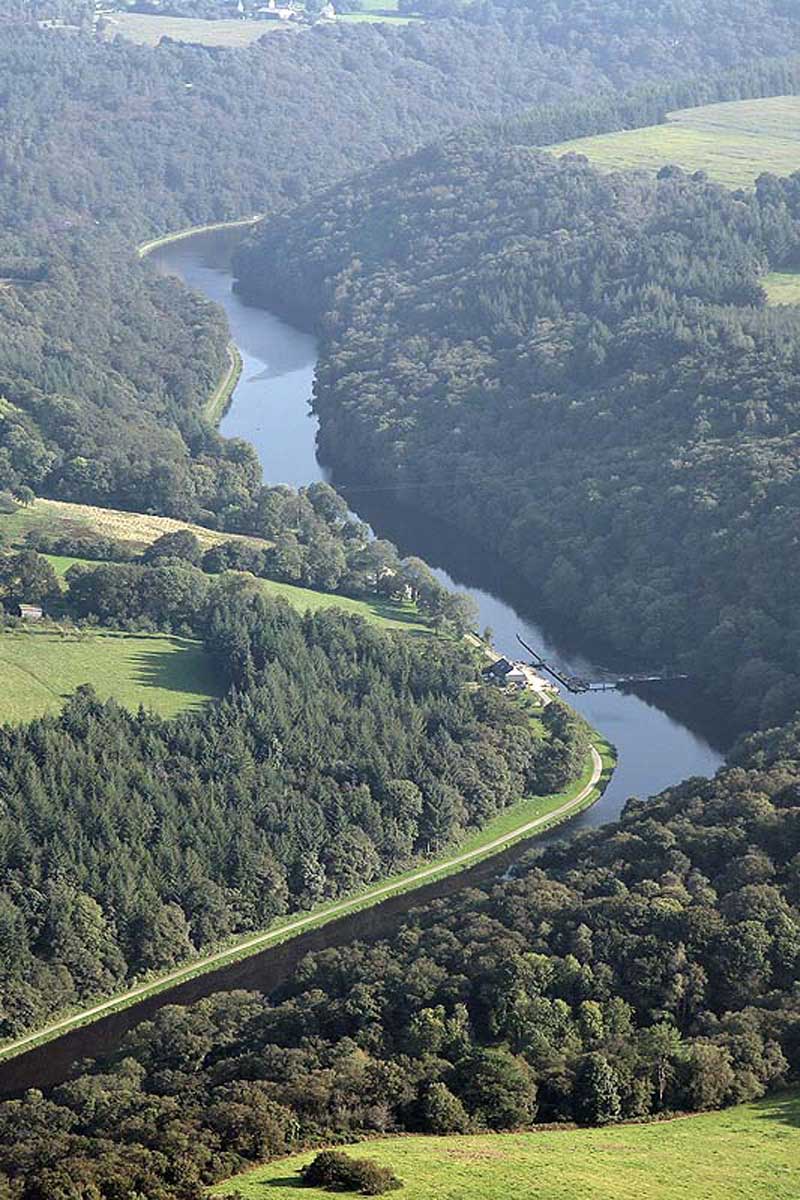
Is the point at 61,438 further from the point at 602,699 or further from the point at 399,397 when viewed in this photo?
the point at 602,699

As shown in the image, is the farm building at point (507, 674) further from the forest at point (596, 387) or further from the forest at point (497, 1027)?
the forest at point (497, 1027)

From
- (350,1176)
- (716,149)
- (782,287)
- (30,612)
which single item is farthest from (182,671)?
(716,149)

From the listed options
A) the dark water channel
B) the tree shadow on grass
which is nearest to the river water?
the dark water channel

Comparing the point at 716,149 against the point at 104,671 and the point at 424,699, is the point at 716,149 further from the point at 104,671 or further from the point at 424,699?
the point at 104,671

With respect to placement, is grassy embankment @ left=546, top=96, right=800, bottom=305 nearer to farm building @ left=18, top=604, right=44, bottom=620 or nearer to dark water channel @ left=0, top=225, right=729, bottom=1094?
dark water channel @ left=0, top=225, right=729, bottom=1094

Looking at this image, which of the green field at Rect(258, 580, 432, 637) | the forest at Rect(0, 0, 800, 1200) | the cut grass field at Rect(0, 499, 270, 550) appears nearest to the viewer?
the forest at Rect(0, 0, 800, 1200)

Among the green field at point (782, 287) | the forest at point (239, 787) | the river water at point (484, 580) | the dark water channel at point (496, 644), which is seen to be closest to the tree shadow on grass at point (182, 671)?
the forest at point (239, 787)
